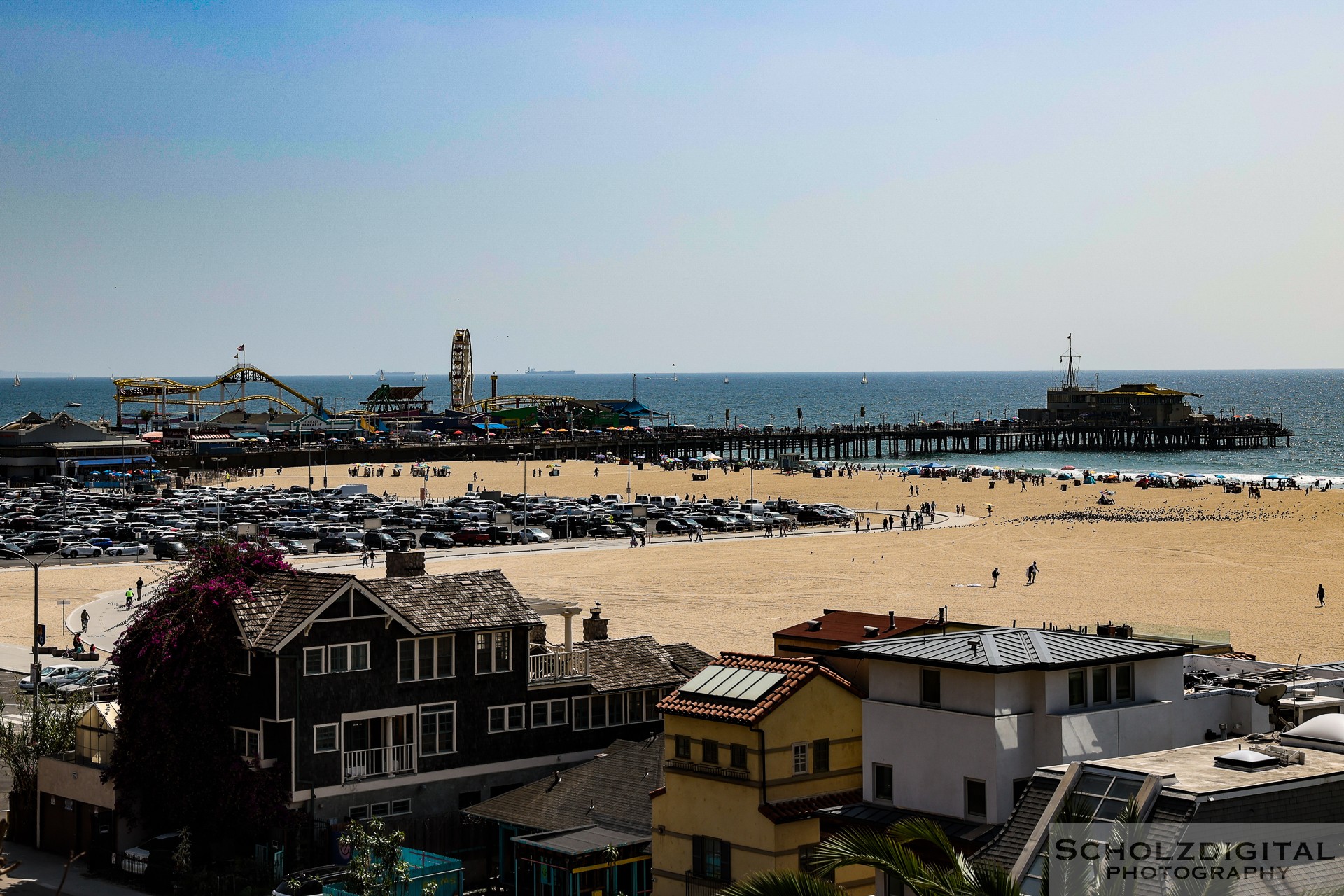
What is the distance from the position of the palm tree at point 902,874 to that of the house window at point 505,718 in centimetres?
1500

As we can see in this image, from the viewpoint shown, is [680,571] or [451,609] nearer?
[451,609]

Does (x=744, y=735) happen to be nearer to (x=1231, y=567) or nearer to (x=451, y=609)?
(x=451, y=609)

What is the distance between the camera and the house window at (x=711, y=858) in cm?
2027

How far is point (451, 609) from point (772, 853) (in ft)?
31.5

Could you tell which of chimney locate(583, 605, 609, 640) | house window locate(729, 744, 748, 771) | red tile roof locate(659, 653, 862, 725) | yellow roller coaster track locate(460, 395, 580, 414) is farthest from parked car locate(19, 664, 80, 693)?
yellow roller coaster track locate(460, 395, 580, 414)

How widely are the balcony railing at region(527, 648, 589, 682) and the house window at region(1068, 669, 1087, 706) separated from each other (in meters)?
12.7

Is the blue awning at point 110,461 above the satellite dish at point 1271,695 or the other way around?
the other way around

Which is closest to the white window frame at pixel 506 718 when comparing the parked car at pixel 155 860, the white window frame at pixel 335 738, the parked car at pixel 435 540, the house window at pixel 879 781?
the white window frame at pixel 335 738

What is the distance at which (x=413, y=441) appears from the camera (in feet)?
507

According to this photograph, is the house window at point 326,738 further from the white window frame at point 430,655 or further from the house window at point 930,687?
A: the house window at point 930,687

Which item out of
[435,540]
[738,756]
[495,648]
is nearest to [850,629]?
[738,756]

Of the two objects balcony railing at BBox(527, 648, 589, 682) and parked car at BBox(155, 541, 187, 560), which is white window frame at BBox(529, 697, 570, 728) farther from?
parked car at BBox(155, 541, 187, 560)

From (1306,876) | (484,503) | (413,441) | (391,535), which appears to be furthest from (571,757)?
(413,441)

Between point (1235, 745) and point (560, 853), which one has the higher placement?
point (1235, 745)
